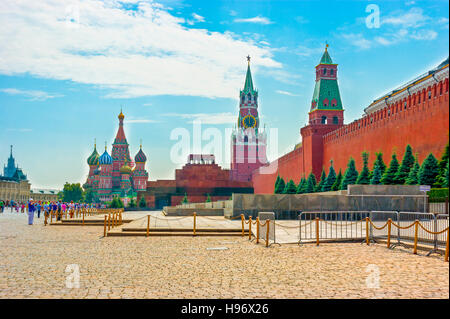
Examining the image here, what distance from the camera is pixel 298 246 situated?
941 centimetres

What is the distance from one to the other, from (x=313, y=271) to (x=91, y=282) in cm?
273

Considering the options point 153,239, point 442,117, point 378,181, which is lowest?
point 153,239

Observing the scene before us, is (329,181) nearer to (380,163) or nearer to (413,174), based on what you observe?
(380,163)

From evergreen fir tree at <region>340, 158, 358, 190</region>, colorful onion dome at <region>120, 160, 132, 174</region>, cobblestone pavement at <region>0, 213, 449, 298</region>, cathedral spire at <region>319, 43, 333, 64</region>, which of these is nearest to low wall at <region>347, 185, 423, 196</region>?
cobblestone pavement at <region>0, 213, 449, 298</region>

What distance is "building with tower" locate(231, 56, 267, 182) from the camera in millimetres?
80800

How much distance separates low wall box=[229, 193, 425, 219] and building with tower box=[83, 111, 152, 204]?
65.9 meters

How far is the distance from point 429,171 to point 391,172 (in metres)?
3.67

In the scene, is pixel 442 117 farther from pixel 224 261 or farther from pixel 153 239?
pixel 224 261

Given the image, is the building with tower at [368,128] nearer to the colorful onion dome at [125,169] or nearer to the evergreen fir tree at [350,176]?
the evergreen fir tree at [350,176]

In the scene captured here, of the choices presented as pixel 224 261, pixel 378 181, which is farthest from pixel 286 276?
pixel 378 181

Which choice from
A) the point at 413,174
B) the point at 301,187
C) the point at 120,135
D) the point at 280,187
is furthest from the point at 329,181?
the point at 120,135

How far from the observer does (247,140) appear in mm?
84125

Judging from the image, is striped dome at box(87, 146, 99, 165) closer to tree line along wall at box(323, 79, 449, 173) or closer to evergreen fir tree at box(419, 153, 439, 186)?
tree line along wall at box(323, 79, 449, 173)
